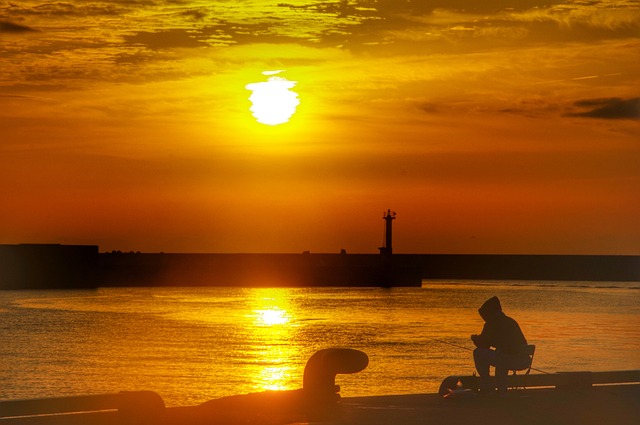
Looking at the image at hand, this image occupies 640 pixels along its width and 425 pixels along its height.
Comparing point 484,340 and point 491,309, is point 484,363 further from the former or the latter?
point 491,309

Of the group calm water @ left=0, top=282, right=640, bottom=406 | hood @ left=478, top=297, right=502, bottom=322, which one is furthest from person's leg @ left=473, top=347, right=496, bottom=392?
calm water @ left=0, top=282, right=640, bottom=406

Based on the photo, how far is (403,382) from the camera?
43.3m

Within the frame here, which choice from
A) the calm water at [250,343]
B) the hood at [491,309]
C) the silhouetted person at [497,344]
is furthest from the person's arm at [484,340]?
the calm water at [250,343]

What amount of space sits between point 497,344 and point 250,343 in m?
52.8

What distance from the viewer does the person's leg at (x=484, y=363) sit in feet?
45.9

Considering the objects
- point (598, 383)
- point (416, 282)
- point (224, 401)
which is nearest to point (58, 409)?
point (224, 401)

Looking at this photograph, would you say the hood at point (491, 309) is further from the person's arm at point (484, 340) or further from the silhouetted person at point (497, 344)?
the person's arm at point (484, 340)

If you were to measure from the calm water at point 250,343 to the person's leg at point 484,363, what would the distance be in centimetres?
2214

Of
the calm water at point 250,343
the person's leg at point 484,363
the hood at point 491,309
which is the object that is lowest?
the calm water at point 250,343

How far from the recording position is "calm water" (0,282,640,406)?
42.6 meters

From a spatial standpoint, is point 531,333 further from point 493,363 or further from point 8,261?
point 8,261

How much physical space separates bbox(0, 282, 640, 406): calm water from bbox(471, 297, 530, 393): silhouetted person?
22239 millimetres

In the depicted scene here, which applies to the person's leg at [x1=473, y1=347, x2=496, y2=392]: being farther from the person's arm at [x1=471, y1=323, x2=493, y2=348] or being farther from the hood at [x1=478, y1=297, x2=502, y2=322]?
the hood at [x1=478, y1=297, x2=502, y2=322]

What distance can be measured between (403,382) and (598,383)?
93.6ft
